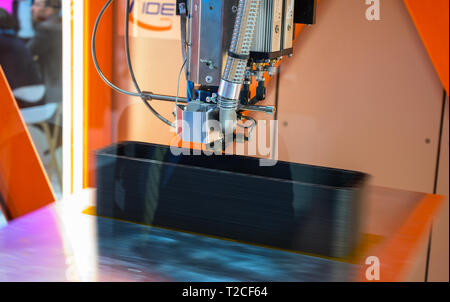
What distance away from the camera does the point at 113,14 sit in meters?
1.16

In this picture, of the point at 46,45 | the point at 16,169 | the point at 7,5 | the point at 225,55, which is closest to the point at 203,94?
the point at 225,55

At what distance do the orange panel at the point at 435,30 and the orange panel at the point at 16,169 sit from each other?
117cm

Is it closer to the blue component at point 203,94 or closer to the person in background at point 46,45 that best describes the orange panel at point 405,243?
the blue component at point 203,94

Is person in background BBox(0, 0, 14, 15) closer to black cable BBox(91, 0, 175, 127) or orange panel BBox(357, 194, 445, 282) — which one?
black cable BBox(91, 0, 175, 127)

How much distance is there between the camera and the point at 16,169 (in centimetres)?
134

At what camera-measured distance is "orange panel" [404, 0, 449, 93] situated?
1444mm

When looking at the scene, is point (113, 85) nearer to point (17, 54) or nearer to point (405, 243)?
point (405, 243)

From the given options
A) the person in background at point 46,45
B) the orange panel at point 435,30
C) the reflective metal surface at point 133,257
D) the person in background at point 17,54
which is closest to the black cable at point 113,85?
the reflective metal surface at point 133,257

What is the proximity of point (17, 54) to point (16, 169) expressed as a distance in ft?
3.18

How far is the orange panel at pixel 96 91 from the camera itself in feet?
3.87

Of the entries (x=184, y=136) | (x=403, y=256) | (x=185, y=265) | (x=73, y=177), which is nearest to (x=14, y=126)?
(x=73, y=177)

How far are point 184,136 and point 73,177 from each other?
554 mm

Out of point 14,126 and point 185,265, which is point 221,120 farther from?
point 14,126
